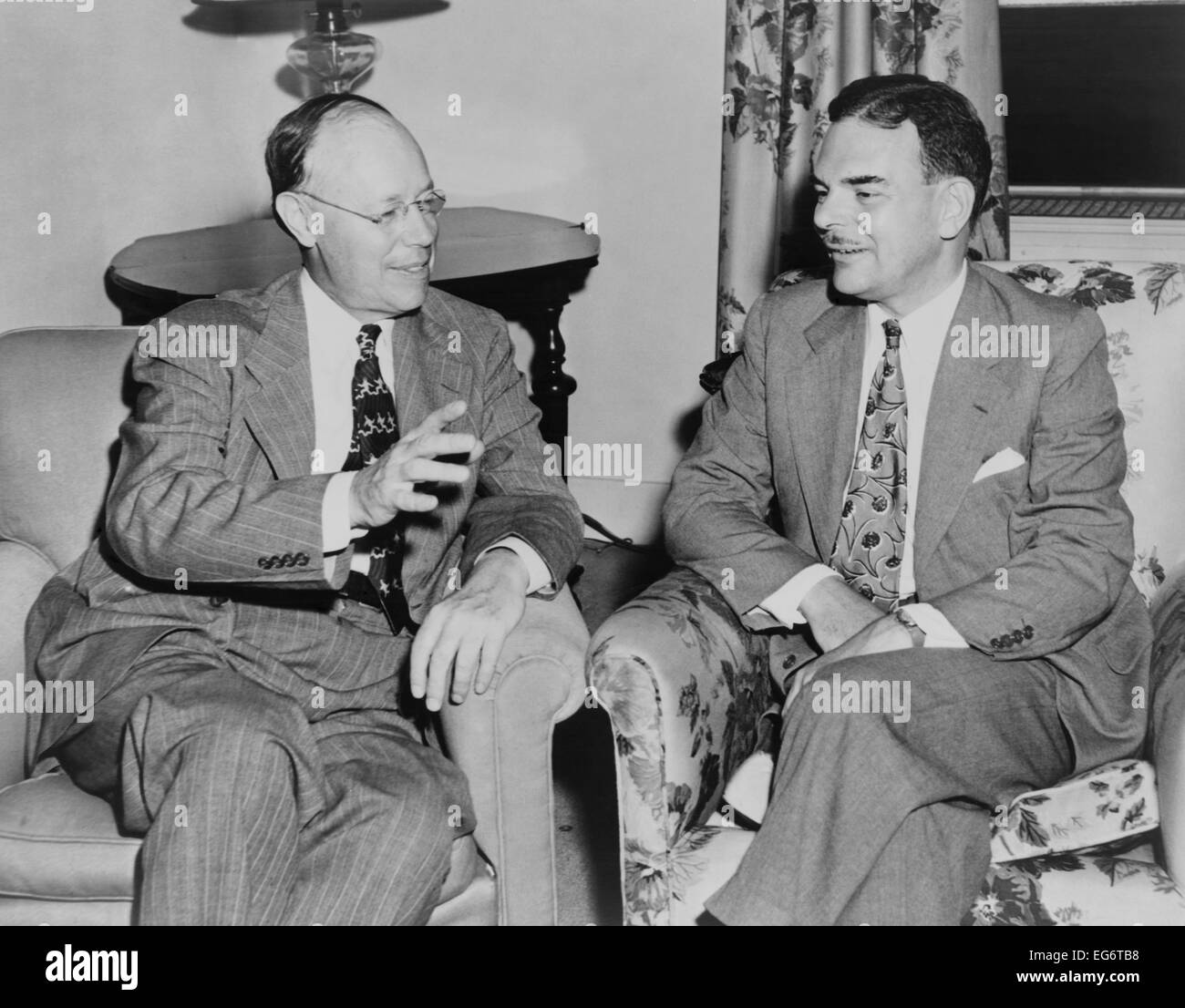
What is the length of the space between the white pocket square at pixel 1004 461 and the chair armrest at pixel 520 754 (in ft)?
1.91

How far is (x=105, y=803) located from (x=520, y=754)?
481 millimetres

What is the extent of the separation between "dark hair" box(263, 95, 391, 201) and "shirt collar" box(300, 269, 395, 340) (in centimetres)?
14

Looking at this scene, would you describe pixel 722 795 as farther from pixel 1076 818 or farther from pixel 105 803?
pixel 105 803

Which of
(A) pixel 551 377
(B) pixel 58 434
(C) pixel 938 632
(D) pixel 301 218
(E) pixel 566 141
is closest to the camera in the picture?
(C) pixel 938 632

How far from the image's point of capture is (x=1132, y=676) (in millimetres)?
1736

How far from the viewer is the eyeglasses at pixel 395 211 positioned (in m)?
1.72

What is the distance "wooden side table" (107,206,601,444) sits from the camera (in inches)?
100

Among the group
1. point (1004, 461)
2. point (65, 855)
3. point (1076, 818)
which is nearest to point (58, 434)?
point (65, 855)

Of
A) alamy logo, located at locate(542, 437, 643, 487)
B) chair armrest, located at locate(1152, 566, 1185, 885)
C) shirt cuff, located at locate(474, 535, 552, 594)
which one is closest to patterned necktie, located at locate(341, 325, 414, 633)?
shirt cuff, located at locate(474, 535, 552, 594)

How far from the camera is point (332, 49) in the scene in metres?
2.79

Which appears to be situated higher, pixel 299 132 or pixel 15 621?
pixel 299 132

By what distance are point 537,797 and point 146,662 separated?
495 mm

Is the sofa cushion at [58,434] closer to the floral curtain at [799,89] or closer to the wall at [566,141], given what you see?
the wall at [566,141]
